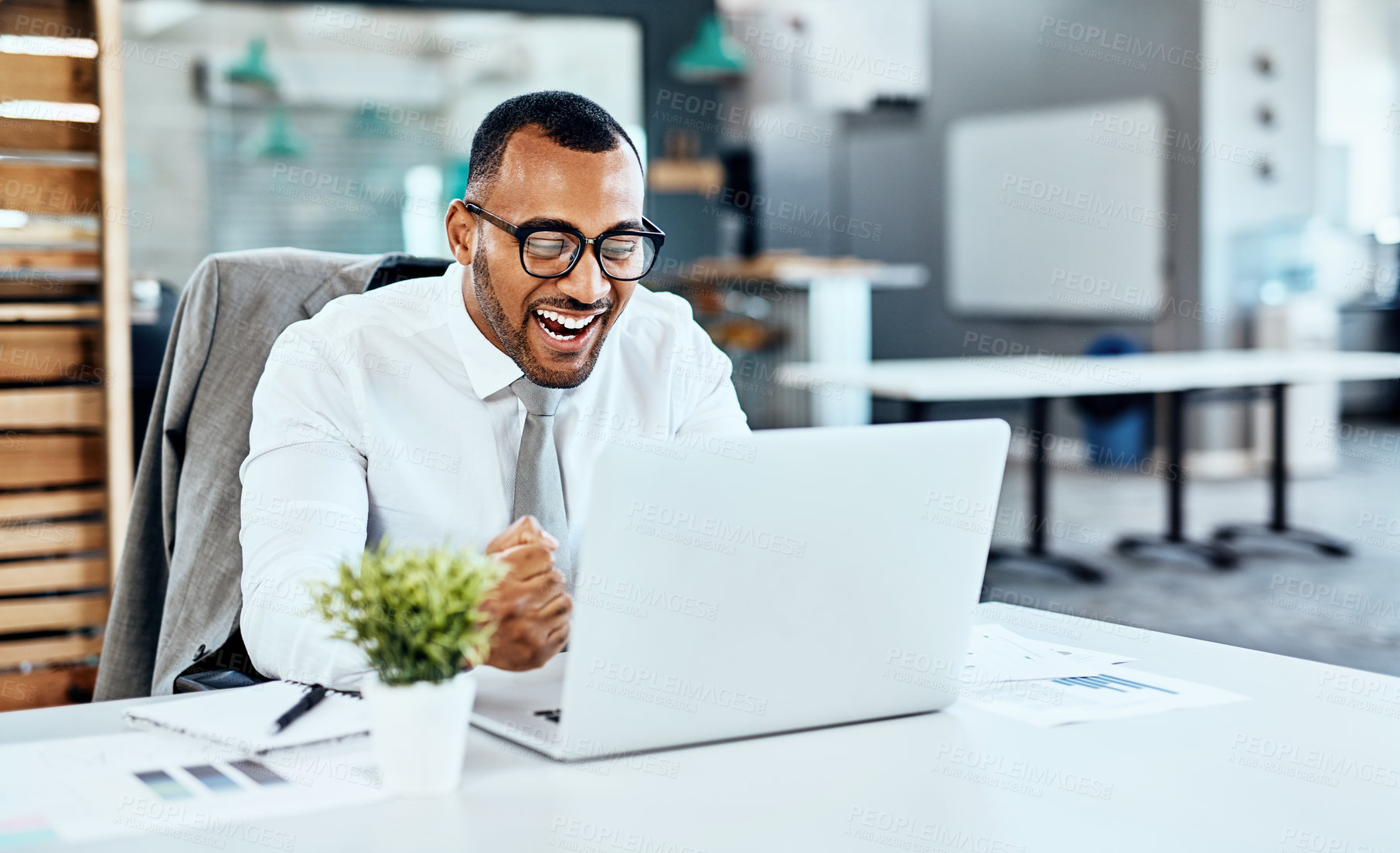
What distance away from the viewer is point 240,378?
1787 mm

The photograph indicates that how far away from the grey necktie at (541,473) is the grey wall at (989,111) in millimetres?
6837

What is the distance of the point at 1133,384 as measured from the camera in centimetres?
481

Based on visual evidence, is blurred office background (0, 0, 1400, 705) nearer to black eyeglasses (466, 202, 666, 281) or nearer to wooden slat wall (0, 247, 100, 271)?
wooden slat wall (0, 247, 100, 271)

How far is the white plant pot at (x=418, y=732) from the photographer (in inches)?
36.1

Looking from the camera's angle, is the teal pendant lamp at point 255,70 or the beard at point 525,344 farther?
the teal pendant lamp at point 255,70

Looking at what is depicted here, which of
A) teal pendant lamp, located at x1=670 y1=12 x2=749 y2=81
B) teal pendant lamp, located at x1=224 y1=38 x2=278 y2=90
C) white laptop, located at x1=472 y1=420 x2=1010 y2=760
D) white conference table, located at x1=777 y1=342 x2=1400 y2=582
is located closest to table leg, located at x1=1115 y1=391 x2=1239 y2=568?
white conference table, located at x1=777 y1=342 x2=1400 y2=582

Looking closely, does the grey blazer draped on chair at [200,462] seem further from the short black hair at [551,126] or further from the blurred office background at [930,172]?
the blurred office background at [930,172]

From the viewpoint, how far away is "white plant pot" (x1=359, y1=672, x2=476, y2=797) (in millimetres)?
917

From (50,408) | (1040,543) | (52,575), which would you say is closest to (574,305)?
(50,408)

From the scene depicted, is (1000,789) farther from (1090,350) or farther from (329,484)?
(1090,350)

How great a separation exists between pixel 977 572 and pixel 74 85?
2.56m

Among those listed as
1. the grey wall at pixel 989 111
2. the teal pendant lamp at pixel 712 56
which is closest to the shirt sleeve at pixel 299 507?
the teal pendant lamp at pixel 712 56

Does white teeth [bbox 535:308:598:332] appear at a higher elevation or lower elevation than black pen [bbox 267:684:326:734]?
higher

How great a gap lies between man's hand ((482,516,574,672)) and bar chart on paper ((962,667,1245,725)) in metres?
0.37
